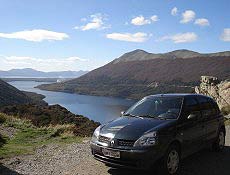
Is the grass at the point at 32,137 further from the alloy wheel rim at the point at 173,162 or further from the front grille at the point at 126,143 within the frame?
the alloy wheel rim at the point at 173,162

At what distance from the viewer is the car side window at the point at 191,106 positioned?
7.57m

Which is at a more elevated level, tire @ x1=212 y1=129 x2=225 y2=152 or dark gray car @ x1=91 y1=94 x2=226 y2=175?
dark gray car @ x1=91 y1=94 x2=226 y2=175

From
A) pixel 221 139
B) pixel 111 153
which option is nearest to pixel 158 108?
pixel 111 153

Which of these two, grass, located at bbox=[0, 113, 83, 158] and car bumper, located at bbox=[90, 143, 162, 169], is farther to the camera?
grass, located at bbox=[0, 113, 83, 158]

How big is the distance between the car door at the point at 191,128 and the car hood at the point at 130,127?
0.53 meters

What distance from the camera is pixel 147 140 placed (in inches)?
243

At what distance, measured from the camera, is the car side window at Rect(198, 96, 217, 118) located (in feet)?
27.4

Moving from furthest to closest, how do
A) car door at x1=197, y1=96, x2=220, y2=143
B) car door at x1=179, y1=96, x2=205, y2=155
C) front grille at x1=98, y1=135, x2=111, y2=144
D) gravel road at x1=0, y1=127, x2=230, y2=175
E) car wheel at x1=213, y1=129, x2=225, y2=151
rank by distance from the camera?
1. car wheel at x1=213, y1=129, x2=225, y2=151
2. car door at x1=197, y1=96, x2=220, y2=143
3. car door at x1=179, y1=96, x2=205, y2=155
4. gravel road at x1=0, y1=127, x2=230, y2=175
5. front grille at x1=98, y1=135, x2=111, y2=144

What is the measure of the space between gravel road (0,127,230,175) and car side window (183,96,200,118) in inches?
48.5

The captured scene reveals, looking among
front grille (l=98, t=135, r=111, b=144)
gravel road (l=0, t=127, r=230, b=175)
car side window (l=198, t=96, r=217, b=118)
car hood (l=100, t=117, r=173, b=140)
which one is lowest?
gravel road (l=0, t=127, r=230, b=175)

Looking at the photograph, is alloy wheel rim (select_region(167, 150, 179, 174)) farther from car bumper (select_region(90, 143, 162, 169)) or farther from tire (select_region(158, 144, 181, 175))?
car bumper (select_region(90, 143, 162, 169))

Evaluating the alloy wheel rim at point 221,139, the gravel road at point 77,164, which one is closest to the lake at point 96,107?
the alloy wheel rim at point 221,139

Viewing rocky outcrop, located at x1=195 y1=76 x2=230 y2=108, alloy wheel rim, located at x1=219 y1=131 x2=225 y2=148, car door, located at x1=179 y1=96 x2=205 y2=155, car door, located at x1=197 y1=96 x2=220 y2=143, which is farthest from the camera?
rocky outcrop, located at x1=195 y1=76 x2=230 y2=108

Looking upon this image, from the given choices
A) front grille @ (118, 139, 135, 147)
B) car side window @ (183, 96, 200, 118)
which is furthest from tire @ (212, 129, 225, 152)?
front grille @ (118, 139, 135, 147)
